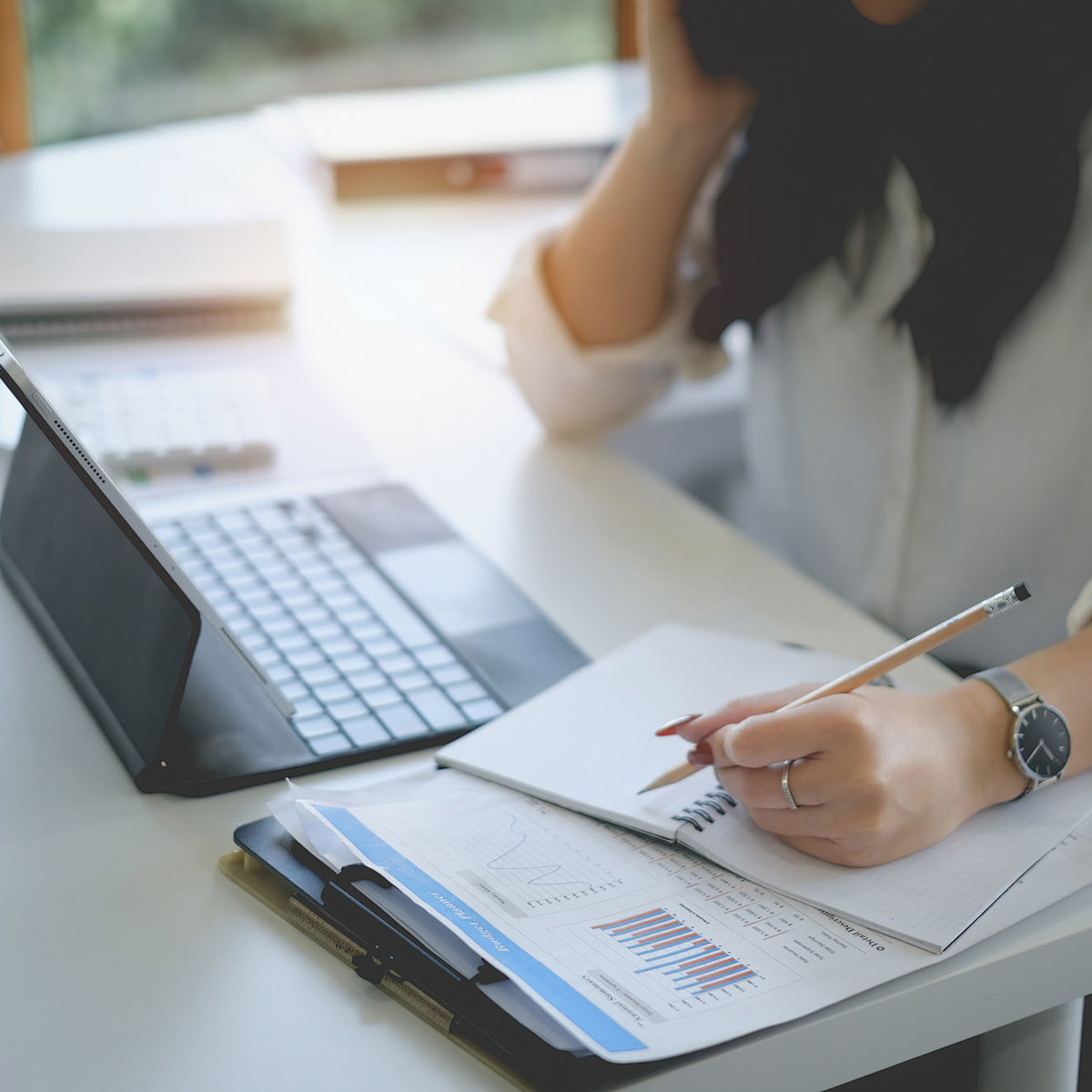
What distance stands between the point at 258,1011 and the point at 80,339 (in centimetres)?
94

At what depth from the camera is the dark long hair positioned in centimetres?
90

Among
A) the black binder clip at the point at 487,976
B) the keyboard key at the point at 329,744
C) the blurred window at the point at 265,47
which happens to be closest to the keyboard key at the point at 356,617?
the keyboard key at the point at 329,744

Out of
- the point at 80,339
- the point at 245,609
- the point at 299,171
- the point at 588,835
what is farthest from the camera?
the point at 299,171

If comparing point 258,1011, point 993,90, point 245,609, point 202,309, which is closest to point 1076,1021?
point 258,1011

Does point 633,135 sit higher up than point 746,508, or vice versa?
point 633,135

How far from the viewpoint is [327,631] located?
0.80m

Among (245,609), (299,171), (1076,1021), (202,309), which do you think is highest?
(299,171)

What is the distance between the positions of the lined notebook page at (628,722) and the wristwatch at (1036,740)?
4.4 inches

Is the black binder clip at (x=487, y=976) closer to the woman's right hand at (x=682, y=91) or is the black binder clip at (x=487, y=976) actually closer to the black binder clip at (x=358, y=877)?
the black binder clip at (x=358, y=877)

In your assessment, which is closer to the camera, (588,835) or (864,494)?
(588,835)

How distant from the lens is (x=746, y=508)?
1332 mm

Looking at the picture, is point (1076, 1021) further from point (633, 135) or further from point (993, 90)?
point (633, 135)

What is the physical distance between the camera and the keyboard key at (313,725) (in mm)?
703

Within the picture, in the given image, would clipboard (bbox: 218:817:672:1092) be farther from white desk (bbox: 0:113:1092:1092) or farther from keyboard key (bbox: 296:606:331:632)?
keyboard key (bbox: 296:606:331:632)
